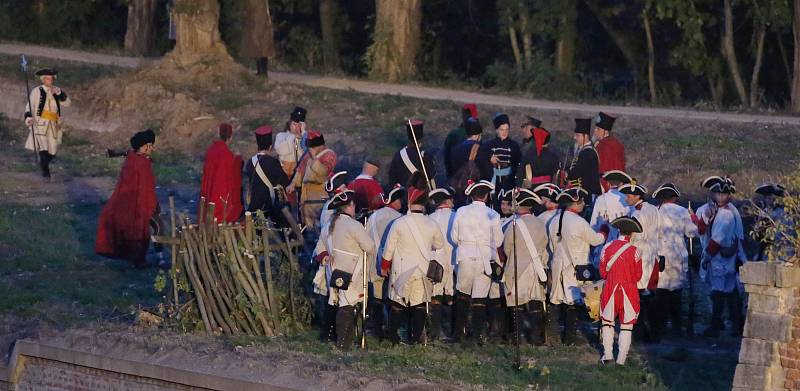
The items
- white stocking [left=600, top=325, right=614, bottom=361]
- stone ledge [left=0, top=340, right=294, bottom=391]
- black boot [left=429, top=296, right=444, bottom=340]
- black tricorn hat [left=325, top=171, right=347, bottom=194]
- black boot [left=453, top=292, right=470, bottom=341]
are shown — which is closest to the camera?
stone ledge [left=0, top=340, right=294, bottom=391]

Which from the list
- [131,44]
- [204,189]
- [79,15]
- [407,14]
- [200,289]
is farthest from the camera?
[79,15]

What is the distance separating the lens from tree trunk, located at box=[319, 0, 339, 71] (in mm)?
40094

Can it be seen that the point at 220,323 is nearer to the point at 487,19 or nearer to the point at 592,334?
the point at 592,334

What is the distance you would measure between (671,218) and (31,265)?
7.52 meters

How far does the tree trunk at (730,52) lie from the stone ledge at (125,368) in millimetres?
20577

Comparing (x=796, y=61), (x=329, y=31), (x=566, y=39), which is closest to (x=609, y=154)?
(x=796, y=61)

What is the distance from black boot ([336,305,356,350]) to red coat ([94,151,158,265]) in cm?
442

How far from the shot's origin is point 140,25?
39312mm

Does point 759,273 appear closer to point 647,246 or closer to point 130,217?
point 647,246

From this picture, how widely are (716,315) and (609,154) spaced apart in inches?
104

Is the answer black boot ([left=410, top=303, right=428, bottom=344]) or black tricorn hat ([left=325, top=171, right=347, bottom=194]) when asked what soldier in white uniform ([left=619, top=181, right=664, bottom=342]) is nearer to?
black boot ([left=410, top=303, right=428, bottom=344])

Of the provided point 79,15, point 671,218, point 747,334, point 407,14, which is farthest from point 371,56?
point 747,334

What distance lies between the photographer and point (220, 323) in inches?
635

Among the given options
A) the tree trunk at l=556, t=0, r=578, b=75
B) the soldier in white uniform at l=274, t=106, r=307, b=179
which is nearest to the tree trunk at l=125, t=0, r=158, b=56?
the tree trunk at l=556, t=0, r=578, b=75
